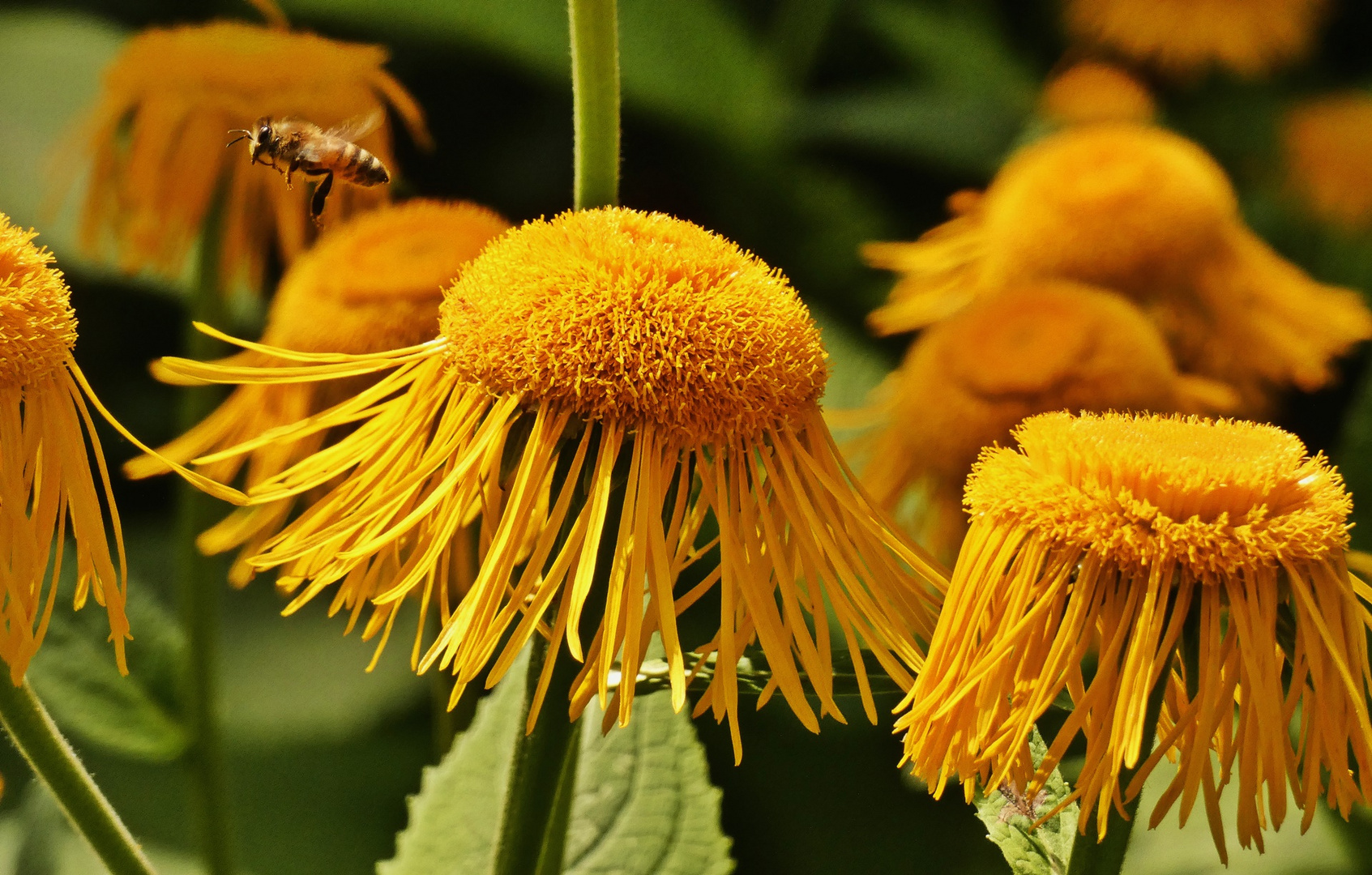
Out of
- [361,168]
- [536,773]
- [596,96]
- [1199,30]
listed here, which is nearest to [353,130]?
[361,168]

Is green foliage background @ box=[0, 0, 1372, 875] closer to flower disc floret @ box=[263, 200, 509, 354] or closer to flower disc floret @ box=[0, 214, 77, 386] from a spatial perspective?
flower disc floret @ box=[263, 200, 509, 354]

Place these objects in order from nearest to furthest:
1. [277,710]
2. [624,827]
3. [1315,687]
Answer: [1315,687] → [624,827] → [277,710]

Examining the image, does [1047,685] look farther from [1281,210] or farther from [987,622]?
[1281,210]

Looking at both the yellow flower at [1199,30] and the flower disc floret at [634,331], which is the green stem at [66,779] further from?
the yellow flower at [1199,30]

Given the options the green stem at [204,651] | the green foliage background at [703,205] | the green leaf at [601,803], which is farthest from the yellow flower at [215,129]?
the green leaf at [601,803]

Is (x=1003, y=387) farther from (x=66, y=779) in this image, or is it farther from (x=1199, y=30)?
(x=1199, y=30)

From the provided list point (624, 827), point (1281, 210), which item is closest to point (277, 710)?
point (624, 827)

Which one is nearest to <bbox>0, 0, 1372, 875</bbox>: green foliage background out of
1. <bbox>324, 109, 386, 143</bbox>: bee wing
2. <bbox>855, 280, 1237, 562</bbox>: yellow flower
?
<bbox>855, 280, 1237, 562</bbox>: yellow flower
